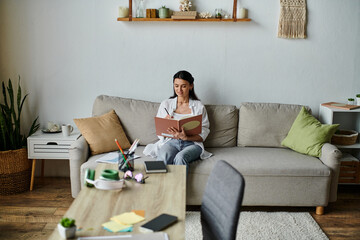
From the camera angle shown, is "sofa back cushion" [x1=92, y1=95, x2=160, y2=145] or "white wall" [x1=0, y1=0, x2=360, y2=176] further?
"white wall" [x1=0, y1=0, x2=360, y2=176]

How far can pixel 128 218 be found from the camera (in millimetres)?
1657

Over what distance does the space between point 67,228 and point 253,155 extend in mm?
2271

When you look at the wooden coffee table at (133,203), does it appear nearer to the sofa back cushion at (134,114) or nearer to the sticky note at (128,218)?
the sticky note at (128,218)

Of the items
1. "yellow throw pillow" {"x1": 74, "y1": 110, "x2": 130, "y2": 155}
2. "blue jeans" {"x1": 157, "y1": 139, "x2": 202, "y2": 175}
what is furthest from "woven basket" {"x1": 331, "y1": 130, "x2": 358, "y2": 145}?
"yellow throw pillow" {"x1": 74, "y1": 110, "x2": 130, "y2": 155}

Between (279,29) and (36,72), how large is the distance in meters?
2.55

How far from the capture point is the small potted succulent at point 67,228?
1.49 m

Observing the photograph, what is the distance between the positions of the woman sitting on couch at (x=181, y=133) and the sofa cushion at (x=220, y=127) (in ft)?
0.55

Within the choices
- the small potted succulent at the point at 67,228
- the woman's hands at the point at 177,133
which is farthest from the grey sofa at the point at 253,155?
the small potted succulent at the point at 67,228

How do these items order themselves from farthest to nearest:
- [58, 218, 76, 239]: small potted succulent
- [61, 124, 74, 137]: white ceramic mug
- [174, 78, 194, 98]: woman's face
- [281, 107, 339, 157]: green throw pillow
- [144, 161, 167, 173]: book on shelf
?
[61, 124, 74, 137]: white ceramic mug, [174, 78, 194, 98]: woman's face, [281, 107, 339, 157]: green throw pillow, [144, 161, 167, 173]: book on shelf, [58, 218, 76, 239]: small potted succulent

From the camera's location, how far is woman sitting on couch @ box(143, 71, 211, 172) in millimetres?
3289

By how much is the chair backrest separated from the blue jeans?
50.4 inches

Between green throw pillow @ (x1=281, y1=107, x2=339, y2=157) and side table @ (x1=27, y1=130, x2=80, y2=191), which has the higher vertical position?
green throw pillow @ (x1=281, y1=107, x2=339, y2=157)

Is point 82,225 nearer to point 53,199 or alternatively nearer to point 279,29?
point 53,199

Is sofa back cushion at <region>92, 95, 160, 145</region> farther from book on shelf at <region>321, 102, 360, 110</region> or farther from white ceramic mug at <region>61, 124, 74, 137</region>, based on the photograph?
book on shelf at <region>321, 102, 360, 110</region>
